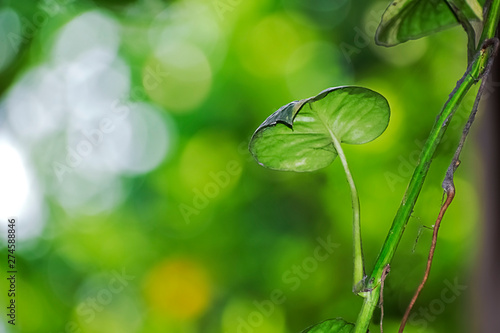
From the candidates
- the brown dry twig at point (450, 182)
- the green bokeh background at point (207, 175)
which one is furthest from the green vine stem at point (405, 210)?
the green bokeh background at point (207, 175)

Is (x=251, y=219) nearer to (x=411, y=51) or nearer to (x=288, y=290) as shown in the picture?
(x=288, y=290)

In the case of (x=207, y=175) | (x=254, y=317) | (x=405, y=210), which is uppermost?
(x=405, y=210)

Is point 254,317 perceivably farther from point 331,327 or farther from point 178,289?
point 331,327

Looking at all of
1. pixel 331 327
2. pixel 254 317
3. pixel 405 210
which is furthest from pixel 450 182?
pixel 254 317

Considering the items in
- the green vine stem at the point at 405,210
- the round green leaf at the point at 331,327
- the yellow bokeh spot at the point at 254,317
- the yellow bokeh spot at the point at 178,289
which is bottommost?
the yellow bokeh spot at the point at 254,317

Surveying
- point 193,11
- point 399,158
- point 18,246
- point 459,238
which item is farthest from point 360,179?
point 18,246

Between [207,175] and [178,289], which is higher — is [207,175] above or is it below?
above

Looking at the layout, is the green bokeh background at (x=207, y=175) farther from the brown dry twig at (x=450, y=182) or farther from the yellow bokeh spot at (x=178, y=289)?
the brown dry twig at (x=450, y=182)

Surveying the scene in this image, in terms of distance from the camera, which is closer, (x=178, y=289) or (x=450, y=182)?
(x=450, y=182)

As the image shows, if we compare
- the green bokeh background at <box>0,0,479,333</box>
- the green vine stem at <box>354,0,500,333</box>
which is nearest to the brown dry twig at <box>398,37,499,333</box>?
the green vine stem at <box>354,0,500,333</box>
